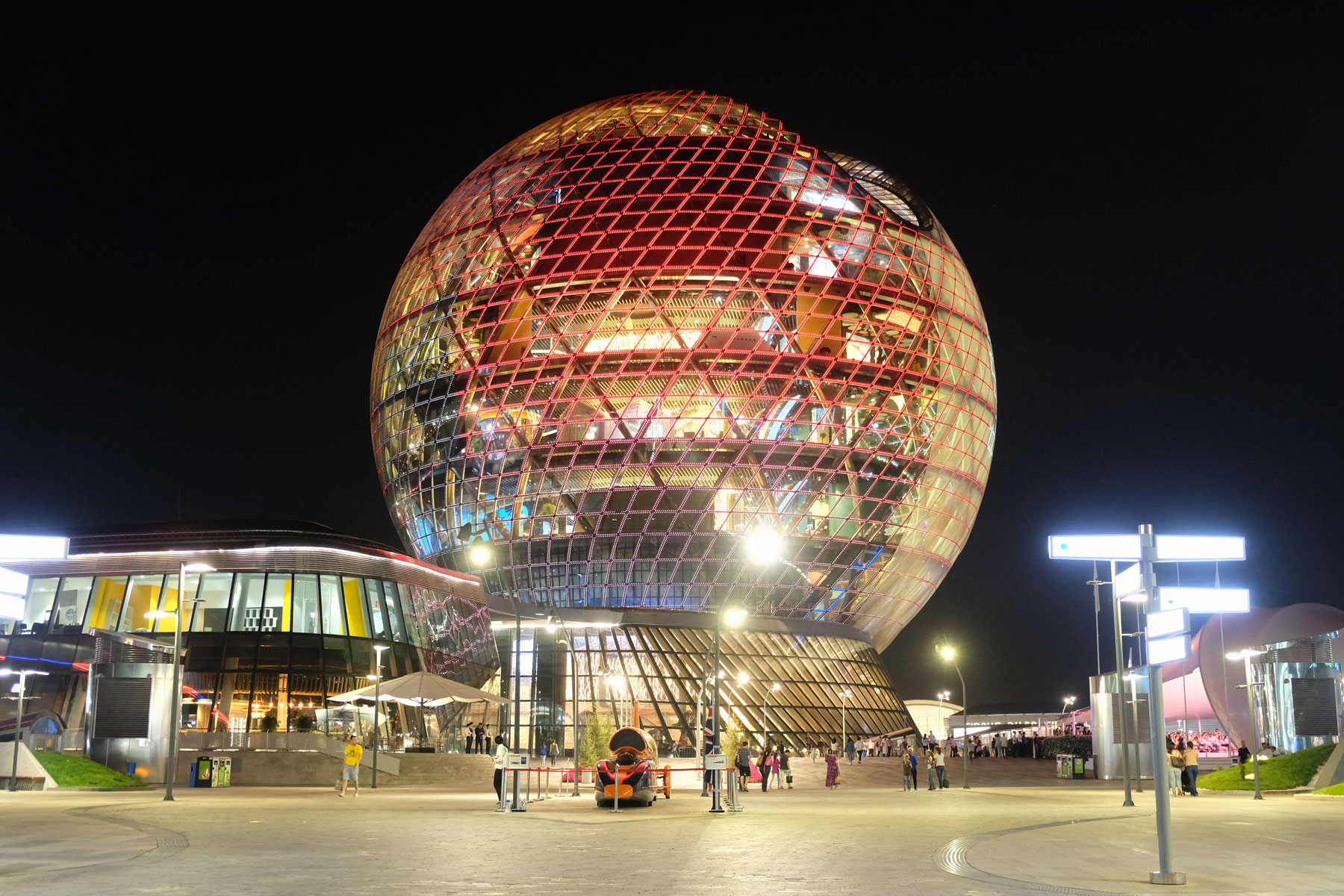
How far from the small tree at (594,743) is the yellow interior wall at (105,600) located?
1875 cm

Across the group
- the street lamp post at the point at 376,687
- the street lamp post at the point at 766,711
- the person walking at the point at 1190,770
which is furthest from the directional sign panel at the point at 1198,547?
the street lamp post at the point at 766,711

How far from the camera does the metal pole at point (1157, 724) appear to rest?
1402 centimetres

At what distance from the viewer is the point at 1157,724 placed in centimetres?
1443

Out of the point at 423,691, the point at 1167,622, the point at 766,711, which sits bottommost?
the point at 766,711

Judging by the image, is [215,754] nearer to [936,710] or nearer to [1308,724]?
[1308,724]

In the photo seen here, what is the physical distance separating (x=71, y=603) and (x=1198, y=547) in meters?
46.9

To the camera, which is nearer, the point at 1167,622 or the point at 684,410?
the point at 1167,622

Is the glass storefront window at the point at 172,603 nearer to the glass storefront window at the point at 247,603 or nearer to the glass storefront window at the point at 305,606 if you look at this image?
the glass storefront window at the point at 247,603

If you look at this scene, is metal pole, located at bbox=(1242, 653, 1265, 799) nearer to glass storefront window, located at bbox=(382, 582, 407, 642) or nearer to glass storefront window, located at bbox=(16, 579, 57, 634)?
glass storefront window, located at bbox=(382, 582, 407, 642)

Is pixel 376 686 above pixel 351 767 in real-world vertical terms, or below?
above

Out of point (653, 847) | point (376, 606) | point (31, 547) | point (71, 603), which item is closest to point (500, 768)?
point (653, 847)

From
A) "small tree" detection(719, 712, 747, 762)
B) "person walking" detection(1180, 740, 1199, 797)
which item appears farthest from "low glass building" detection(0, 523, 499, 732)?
"person walking" detection(1180, 740, 1199, 797)

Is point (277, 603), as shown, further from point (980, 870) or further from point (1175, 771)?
point (980, 870)

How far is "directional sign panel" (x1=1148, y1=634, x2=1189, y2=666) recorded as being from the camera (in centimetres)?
1450
